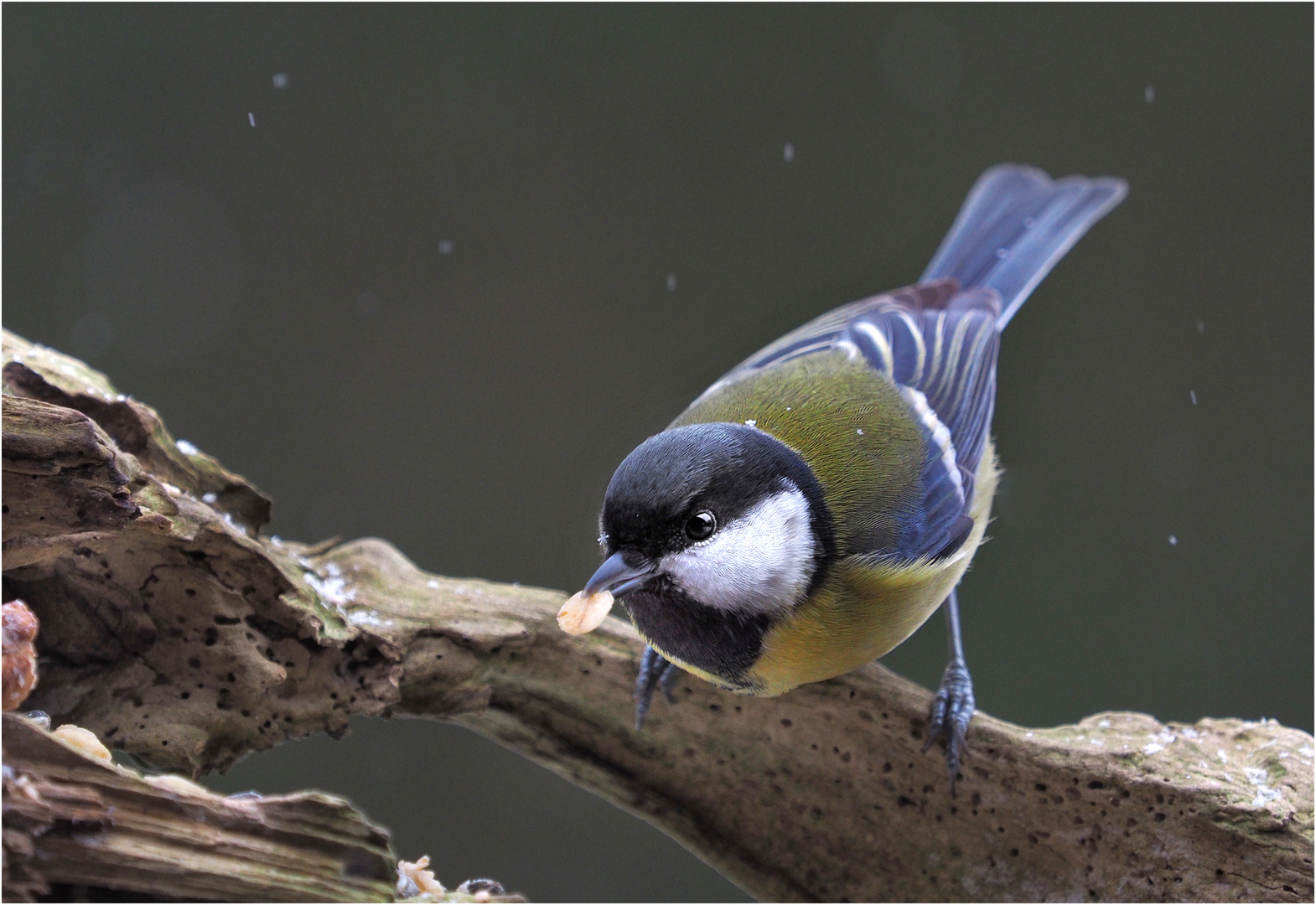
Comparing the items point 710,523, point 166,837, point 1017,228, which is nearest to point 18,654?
point 166,837

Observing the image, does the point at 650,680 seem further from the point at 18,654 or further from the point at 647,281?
the point at 647,281

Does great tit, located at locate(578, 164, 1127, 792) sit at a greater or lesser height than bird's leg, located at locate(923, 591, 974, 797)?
greater

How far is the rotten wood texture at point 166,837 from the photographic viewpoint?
709 millimetres

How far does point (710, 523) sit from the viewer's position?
3.59 feet

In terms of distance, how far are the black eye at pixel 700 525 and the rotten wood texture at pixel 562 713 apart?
0.37m

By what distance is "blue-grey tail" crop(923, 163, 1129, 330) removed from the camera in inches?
77.9

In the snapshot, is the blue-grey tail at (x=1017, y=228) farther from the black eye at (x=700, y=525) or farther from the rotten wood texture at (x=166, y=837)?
the rotten wood texture at (x=166, y=837)

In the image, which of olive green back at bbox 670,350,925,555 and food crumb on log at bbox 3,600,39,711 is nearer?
food crumb on log at bbox 3,600,39,711

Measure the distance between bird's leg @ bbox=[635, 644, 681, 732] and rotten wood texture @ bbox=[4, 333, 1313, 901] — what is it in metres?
0.02

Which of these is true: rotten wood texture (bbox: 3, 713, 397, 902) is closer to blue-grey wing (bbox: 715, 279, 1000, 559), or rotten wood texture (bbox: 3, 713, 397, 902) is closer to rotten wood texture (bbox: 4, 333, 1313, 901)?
rotten wood texture (bbox: 4, 333, 1313, 901)

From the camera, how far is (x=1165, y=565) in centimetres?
268

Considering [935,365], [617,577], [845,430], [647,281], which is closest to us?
[617,577]

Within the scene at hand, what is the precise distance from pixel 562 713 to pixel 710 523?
457mm

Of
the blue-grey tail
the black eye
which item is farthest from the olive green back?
the blue-grey tail
